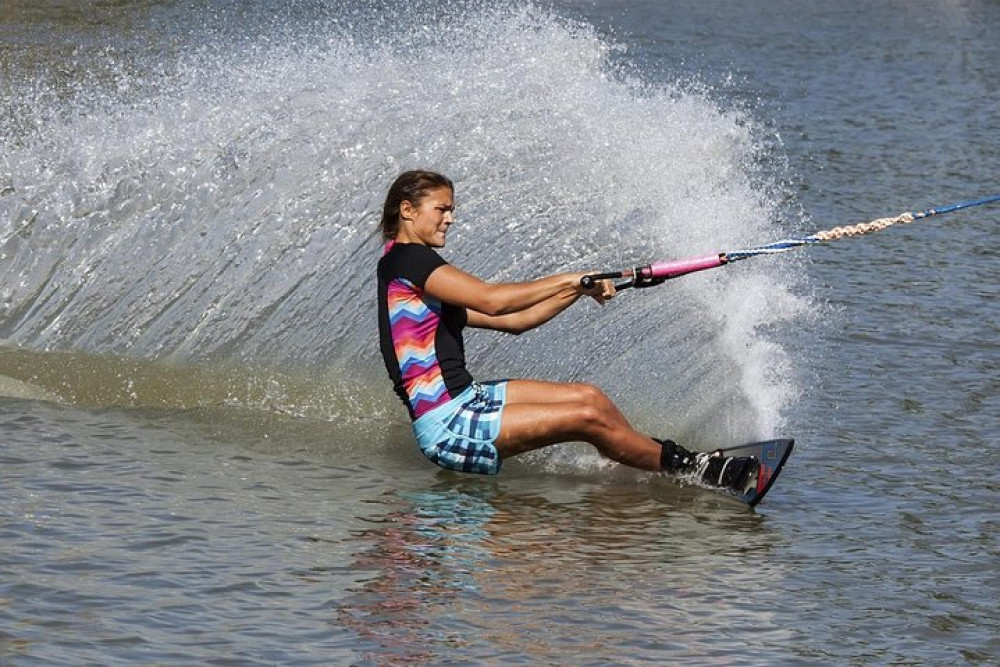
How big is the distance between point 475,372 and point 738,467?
1.78 m

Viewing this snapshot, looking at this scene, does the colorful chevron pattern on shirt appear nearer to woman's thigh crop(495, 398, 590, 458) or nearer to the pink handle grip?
woman's thigh crop(495, 398, 590, 458)

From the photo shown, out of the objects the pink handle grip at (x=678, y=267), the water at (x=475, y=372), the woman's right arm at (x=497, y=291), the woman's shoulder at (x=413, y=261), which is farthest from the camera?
the woman's shoulder at (x=413, y=261)

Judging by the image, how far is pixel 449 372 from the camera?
705 centimetres

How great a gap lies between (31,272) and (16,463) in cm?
224

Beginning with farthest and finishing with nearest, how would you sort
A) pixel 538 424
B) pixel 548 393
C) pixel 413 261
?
1. pixel 548 393
2. pixel 538 424
3. pixel 413 261

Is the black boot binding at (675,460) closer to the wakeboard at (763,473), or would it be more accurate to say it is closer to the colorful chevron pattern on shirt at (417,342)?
the wakeboard at (763,473)

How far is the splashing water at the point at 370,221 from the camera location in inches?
333

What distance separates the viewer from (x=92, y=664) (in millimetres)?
5109

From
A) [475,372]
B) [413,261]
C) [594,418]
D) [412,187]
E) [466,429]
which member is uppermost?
[412,187]

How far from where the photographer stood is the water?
18.9 feet

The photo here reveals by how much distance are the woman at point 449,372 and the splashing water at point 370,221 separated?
126 centimetres

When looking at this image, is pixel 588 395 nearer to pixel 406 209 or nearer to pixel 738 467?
pixel 738 467

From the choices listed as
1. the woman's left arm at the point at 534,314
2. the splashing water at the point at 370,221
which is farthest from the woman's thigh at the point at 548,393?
the splashing water at the point at 370,221

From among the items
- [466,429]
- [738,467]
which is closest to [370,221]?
[466,429]
